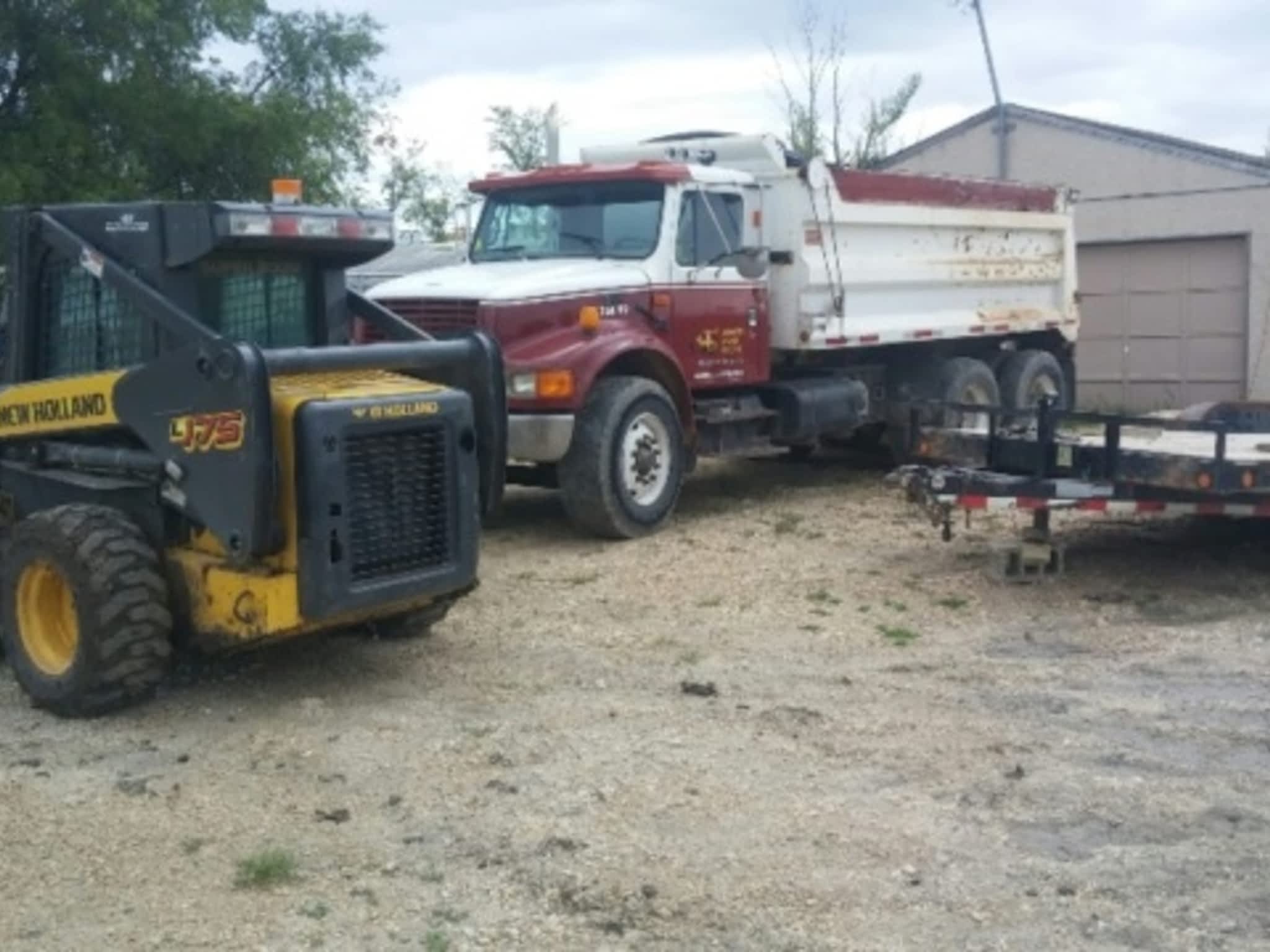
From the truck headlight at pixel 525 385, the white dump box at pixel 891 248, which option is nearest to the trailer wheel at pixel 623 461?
the truck headlight at pixel 525 385

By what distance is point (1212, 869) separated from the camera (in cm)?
561

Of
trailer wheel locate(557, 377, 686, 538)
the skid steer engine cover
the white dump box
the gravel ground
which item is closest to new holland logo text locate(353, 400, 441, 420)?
the skid steer engine cover

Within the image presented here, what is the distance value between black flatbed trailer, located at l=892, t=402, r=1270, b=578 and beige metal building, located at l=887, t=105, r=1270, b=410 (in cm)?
1171

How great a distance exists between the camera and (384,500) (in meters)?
7.72

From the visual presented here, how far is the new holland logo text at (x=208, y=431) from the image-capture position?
7.22 metres

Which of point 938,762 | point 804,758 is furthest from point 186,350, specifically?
point 938,762

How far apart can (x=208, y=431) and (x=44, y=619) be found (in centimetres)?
137

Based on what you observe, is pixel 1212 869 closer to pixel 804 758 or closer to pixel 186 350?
pixel 804 758

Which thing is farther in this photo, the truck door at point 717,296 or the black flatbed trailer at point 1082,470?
the truck door at point 717,296

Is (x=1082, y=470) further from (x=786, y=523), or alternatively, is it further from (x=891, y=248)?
(x=891, y=248)

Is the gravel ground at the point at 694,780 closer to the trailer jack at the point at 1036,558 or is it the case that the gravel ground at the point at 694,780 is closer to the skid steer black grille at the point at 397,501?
the trailer jack at the point at 1036,558

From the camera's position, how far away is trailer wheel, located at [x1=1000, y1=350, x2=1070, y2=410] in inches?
658

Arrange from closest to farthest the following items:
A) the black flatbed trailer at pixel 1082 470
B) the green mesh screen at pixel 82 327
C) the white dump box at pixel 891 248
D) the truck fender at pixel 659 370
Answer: the green mesh screen at pixel 82 327 → the black flatbed trailer at pixel 1082 470 → the truck fender at pixel 659 370 → the white dump box at pixel 891 248

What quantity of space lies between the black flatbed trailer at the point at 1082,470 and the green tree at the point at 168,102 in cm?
1179
